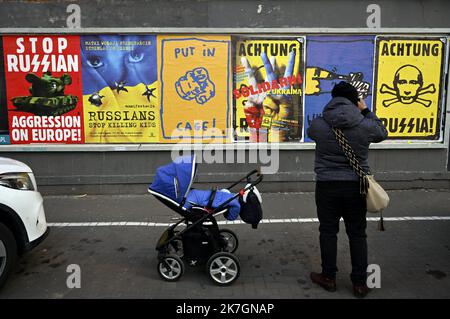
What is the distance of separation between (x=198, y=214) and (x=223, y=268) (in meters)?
0.60

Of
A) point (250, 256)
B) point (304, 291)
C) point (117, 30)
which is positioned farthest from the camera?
point (117, 30)

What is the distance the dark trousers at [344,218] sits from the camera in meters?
3.60

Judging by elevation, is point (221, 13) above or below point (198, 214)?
above

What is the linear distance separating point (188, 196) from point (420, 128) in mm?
5767

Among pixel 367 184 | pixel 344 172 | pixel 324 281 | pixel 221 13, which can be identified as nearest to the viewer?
pixel 367 184

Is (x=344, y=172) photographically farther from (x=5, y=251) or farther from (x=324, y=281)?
(x=5, y=251)

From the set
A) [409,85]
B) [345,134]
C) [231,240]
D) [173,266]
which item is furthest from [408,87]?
[173,266]

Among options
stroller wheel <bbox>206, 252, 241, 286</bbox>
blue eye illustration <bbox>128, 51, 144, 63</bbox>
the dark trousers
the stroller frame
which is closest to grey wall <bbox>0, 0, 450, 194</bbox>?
blue eye illustration <bbox>128, 51, 144, 63</bbox>

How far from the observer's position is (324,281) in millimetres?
3877

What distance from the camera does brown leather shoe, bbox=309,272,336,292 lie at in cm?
383

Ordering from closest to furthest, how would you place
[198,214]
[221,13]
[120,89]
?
[198,214] → [221,13] → [120,89]
